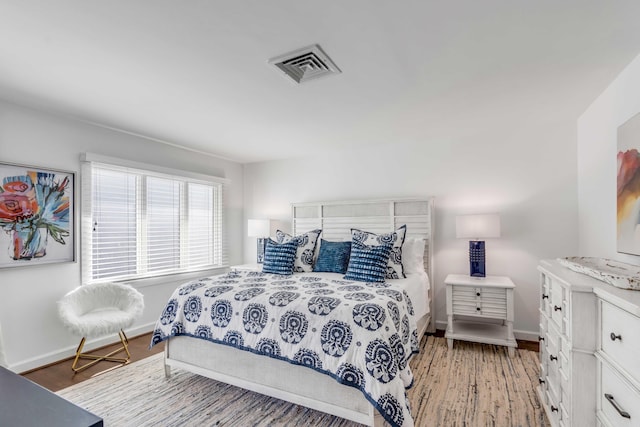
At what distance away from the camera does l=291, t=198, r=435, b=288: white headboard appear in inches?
154

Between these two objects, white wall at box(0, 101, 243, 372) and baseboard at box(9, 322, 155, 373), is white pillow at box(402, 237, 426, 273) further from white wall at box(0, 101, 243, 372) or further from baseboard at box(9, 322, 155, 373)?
white wall at box(0, 101, 243, 372)

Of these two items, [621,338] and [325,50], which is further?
[325,50]

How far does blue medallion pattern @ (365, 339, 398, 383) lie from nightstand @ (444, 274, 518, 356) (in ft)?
5.58

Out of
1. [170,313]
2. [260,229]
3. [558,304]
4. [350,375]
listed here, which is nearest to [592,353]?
[558,304]

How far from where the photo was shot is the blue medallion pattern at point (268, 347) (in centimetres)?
215

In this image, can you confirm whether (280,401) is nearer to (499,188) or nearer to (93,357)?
(93,357)

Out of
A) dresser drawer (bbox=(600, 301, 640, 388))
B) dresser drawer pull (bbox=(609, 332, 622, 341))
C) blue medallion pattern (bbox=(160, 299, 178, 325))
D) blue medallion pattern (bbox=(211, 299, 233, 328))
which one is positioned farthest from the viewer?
blue medallion pattern (bbox=(160, 299, 178, 325))

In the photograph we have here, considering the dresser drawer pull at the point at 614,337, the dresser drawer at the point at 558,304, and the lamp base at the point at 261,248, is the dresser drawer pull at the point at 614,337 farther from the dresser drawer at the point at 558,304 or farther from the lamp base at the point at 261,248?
the lamp base at the point at 261,248

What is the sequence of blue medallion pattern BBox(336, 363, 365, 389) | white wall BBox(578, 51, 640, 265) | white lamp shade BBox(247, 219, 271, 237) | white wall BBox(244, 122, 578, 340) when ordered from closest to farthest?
1. blue medallion pattern BBox(336, 363, 365, 389)
2. white wall BBox(578, 51, 640, 265)
3. white wall BBox(244, 122, 578, 340)
4. white lamp shade BBox(247, 219, 271, 237)

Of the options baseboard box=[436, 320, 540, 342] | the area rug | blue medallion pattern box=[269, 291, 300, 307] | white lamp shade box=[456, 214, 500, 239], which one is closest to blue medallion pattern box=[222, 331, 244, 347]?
blue medallion pattern box=[269, 291, 300, 307]

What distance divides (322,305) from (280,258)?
135cm

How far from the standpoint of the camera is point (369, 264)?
3.06 meters

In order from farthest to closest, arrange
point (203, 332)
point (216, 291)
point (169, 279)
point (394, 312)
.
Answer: point (169, 279) → point (216, 291) → point (203, 332) → point (394, 312)

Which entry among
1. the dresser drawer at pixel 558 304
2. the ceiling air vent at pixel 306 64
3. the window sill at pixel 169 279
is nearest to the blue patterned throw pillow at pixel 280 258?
the window sill at pixel 169 279
